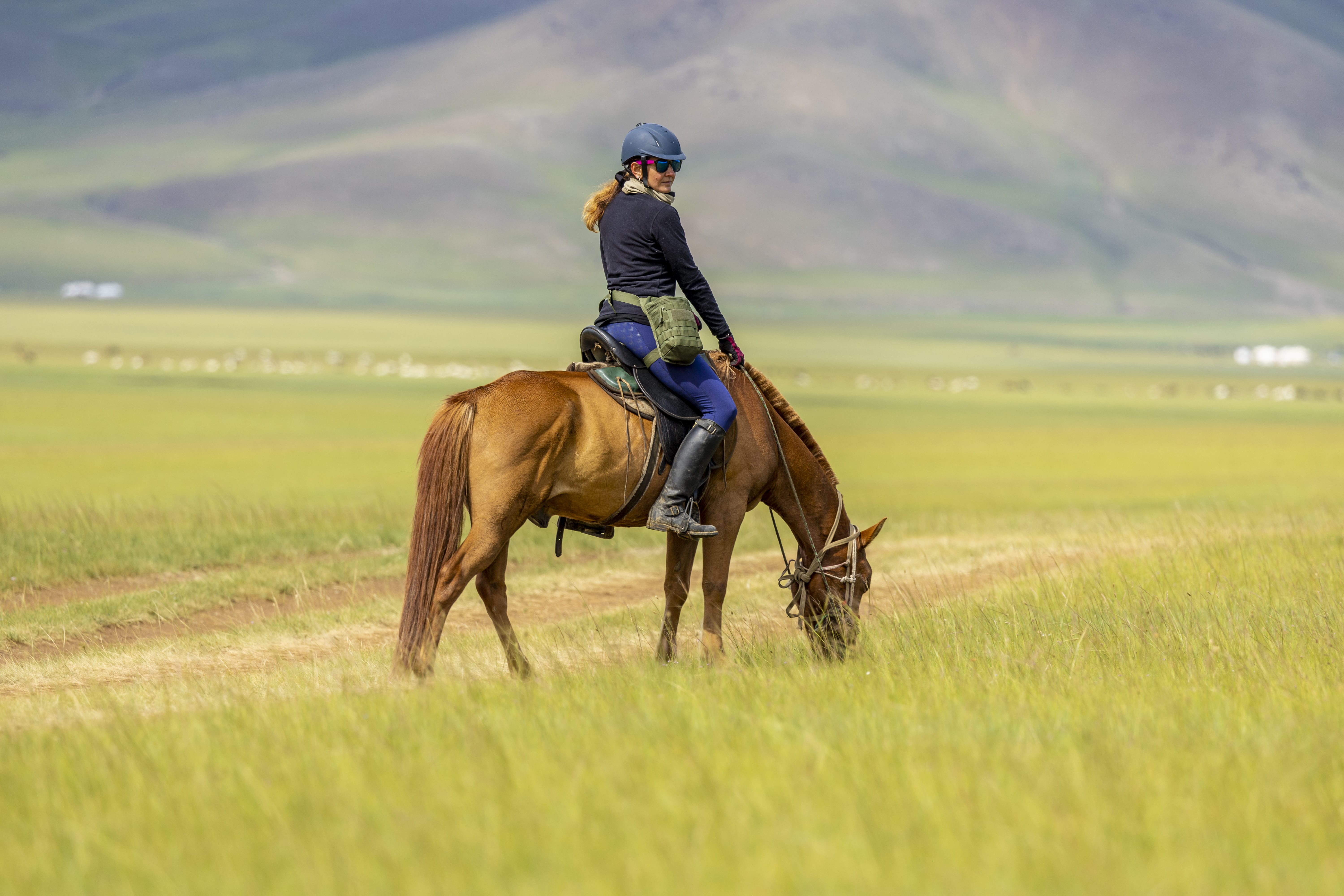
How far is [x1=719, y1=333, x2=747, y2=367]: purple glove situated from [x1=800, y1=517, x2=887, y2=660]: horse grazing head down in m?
1.28

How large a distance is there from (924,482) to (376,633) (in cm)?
2179

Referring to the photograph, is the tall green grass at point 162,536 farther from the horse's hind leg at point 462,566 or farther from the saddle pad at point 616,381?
the saddle pad at point 616,381

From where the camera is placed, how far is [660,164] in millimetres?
8648

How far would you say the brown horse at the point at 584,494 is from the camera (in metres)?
8.13

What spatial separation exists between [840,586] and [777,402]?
1221mm

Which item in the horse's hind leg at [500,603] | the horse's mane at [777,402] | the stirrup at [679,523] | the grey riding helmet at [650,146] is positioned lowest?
the horse's hind leg at [500,603]

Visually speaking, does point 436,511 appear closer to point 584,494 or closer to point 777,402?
point 584,494

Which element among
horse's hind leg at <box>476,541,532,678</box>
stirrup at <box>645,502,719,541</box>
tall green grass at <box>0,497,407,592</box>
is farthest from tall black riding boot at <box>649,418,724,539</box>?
tall green grass at <box>0,497,407,592</box>

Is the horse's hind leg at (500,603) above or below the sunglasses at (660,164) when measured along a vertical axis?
below

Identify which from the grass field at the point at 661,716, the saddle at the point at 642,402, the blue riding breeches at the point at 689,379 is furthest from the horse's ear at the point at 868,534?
the saddle at the point at 642,402

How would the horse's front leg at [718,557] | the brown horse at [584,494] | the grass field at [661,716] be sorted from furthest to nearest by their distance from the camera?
Answer: the horse's front leg at [718,557], the brown horse at [584,494], the grass field at [661,716]

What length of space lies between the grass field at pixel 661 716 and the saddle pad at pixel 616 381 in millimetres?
1564

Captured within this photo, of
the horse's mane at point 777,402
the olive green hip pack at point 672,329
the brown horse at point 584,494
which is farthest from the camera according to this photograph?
the horse's mane at point 777,402

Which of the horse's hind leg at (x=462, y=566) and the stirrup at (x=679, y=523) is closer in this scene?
the horse's hind leg at (x=462, y=566)
